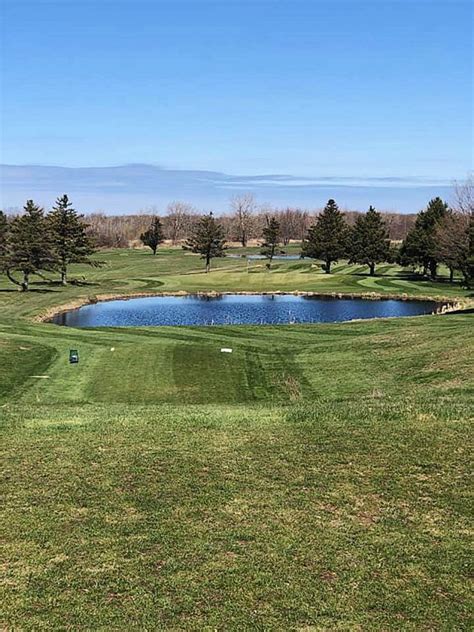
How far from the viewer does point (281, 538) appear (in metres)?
8.39

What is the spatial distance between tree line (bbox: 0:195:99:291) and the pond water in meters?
7.92

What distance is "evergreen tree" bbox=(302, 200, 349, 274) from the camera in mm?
93125

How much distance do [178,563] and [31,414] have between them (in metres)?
8.67

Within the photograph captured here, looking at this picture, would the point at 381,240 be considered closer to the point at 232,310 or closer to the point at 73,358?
the point at 232,310

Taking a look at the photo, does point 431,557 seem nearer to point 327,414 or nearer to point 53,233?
point 327,414

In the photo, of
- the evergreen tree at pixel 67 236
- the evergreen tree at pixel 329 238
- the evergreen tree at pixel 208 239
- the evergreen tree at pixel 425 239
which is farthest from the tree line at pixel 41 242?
the evergreen tree at pixel 425 239

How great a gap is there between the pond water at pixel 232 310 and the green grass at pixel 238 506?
3125cm

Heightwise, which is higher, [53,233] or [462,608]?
[53,233]

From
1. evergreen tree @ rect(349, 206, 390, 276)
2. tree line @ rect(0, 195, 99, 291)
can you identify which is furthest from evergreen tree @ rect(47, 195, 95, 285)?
evergreen tree @ rect(349, 206, 390, 276)

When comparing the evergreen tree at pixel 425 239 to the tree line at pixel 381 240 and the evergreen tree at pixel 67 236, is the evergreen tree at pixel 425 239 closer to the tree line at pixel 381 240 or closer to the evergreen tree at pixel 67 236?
the tree line at pixel 381 240

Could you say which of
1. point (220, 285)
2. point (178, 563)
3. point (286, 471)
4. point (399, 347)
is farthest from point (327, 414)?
point (220, 285)

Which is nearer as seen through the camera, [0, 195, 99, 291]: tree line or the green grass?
the green grass

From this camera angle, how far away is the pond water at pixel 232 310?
2076 inches

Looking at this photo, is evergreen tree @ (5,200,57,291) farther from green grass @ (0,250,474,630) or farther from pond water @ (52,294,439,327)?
green grass @ (0,250,474,630)
